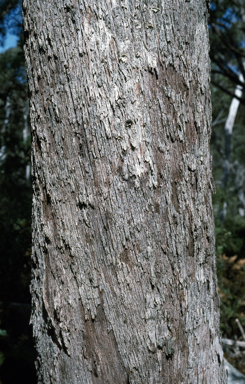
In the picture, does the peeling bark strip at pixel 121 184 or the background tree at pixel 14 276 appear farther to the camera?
the background tree at pixel 14 276

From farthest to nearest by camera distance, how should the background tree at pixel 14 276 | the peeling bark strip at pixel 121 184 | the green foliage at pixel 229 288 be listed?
the green foliage at pixel 229 288, the background tree at pixel 14 276, the peeling bark strip at pixel 121 184

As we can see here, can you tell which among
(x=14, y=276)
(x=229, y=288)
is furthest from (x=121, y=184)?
(x=229, y=288)

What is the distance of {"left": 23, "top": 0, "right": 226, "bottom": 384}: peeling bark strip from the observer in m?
0.89

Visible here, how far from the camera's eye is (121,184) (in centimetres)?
90

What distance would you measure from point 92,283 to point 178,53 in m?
0.75

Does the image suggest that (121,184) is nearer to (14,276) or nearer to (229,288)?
(14,276)

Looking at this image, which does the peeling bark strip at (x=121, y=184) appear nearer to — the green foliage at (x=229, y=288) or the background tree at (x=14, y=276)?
the background tree at (x=14, y=276)

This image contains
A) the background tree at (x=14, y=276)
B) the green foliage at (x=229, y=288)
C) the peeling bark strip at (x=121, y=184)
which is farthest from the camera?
the green foliage at (x=229, y=288)

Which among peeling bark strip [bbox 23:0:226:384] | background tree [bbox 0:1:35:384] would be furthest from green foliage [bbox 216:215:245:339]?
peeling bark strip [bbox 23:0:226:384]

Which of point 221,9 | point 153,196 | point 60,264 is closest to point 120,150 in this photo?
point 153,196

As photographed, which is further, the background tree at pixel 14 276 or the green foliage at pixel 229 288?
the green foliage at pixel 229 288

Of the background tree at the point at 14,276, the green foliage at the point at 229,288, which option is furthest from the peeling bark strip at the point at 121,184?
the green foliage at the point at 229,288

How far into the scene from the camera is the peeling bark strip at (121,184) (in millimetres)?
893

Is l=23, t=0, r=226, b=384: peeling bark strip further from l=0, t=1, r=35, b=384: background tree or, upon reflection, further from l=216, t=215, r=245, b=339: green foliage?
l=216, t=215, r=245, b=339: green foliage
